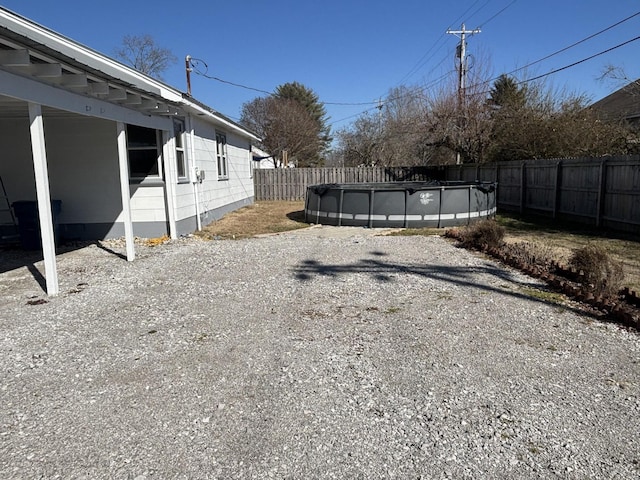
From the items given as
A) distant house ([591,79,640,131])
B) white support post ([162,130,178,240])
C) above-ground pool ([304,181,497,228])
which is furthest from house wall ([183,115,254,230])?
distant house ([591,79,640,131])

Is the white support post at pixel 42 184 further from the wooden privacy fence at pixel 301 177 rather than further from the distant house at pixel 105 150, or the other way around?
the wooden privacy fence at pixel 301 177

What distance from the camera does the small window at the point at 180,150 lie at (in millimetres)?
10780

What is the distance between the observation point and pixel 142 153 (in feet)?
33.1

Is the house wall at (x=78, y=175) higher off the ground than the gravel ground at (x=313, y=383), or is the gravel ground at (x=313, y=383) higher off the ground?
the house wall at (x=78, y=175)

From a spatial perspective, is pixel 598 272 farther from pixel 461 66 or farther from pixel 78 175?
pixel 461 66

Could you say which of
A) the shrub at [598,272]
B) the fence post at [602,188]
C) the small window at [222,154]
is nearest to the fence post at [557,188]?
the fence post at [602,188]

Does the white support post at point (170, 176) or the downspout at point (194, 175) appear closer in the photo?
the white support post at point (170, 176)

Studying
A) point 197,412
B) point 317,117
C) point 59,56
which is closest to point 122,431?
point 197,412

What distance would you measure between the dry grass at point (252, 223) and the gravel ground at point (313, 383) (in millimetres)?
5289

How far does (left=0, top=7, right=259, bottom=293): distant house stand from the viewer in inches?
256

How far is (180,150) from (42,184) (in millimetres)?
5631

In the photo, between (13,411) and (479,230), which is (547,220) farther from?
(13,411)

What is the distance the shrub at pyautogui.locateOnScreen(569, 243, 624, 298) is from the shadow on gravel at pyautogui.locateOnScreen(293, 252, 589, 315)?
0.62 meters

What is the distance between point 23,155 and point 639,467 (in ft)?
36.9
